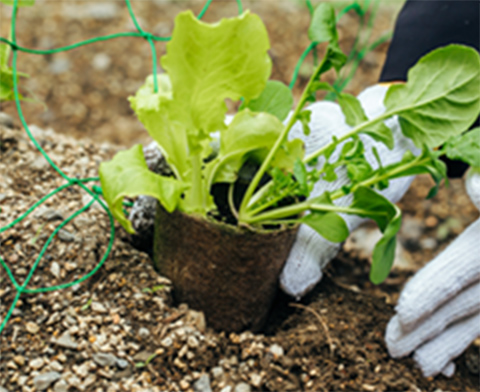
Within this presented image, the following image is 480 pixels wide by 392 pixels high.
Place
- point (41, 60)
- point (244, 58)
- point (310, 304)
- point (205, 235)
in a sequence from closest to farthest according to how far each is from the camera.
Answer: point (244, 58)
point (205, 235)
point (310, 304)
point (41, 60)

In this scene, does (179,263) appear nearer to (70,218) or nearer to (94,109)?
(70,218)

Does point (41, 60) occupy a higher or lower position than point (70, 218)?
higher

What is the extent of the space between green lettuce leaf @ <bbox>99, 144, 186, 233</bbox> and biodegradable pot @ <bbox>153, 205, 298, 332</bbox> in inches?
4.1

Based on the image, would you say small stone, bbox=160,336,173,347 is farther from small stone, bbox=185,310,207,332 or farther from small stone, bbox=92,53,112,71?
small stone, bbox=92,53,112,71

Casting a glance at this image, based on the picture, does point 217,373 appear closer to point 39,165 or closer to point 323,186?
point 323,186

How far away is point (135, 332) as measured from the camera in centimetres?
90

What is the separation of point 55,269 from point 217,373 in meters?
0.35

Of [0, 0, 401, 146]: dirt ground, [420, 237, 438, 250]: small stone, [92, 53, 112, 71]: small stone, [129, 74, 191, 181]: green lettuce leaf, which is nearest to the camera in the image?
[129, 74, 191, 181]: green lettuce leaf

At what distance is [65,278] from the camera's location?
94 cm

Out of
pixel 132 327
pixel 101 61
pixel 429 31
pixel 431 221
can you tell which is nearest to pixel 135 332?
pixel 132 327

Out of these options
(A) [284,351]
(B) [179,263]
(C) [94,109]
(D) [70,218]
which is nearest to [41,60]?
(C) [94,109]

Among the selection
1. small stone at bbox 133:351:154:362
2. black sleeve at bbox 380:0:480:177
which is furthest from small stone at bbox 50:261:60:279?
black sleeve at bbox 380:0:480:177

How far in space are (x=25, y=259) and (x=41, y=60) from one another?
1.45 m

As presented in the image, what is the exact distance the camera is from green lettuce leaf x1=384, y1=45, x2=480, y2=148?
34.1 inches
